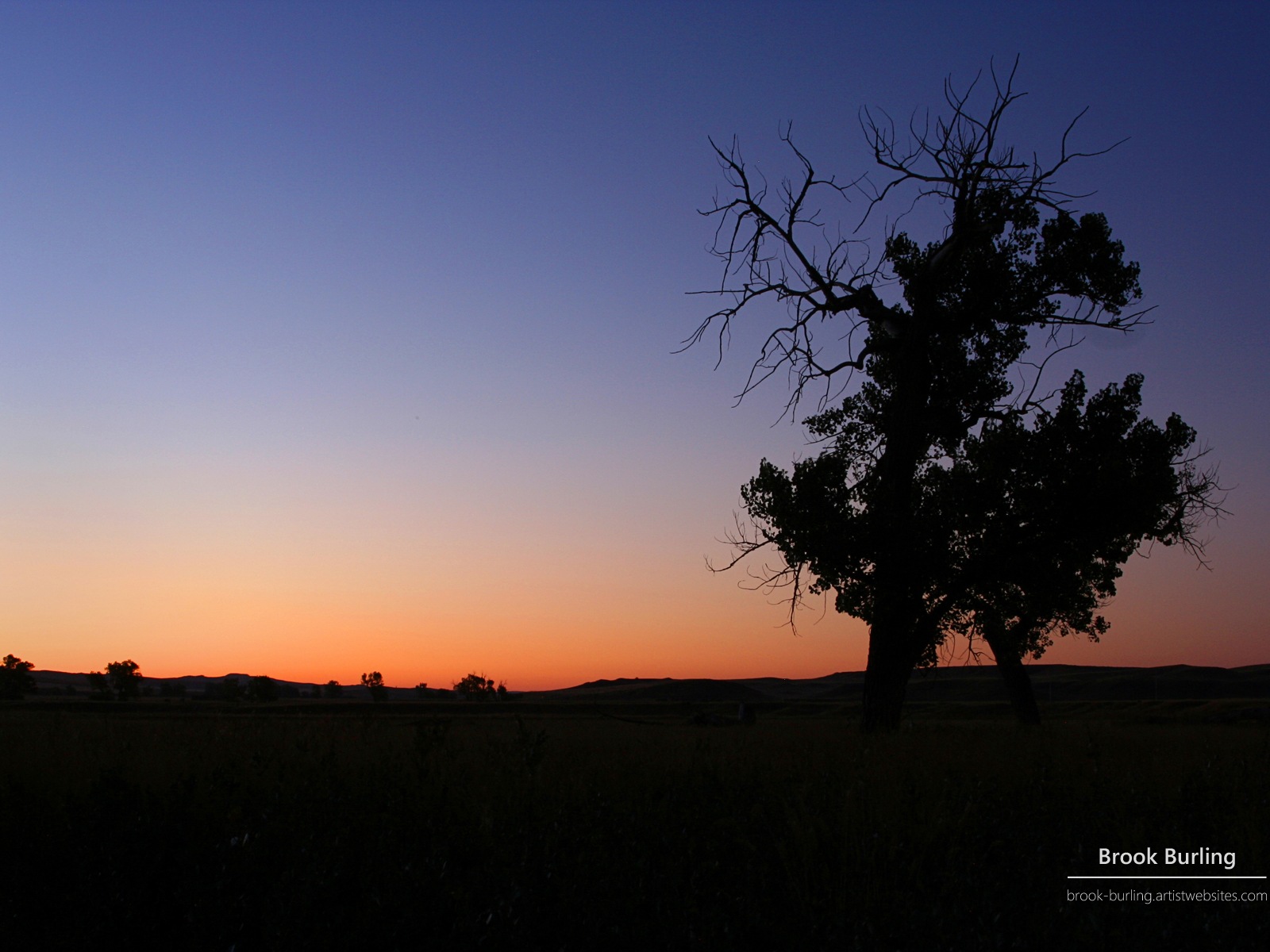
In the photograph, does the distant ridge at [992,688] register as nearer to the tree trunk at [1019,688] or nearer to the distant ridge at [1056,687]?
the distant ridge at [1056,687]

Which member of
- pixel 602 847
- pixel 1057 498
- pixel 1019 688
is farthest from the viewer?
pixel 1019 688

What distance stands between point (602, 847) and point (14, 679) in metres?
84.9

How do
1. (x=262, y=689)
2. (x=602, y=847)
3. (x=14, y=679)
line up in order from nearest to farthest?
(x=602, y=847)
(x=14, y=679)
(x=262, y=689)

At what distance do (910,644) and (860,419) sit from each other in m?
5.23

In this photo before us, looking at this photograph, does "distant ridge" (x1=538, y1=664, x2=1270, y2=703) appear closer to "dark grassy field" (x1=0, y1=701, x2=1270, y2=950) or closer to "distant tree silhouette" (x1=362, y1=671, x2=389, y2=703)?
"distant tree silhouette" (x1=362, y1=671, x2=389, y2=703)

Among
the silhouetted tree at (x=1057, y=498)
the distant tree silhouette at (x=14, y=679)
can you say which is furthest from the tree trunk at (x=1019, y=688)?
the distant tree silhouette at (x=14, y=679)

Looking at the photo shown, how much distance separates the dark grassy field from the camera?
482 cm

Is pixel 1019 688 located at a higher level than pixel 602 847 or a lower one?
higher

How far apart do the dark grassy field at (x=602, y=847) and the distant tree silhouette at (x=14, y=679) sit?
7492cm

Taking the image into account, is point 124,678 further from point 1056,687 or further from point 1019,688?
point 1056,687

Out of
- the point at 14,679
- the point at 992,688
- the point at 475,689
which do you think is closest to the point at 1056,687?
the point at 992,688

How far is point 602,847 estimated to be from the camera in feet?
20.2

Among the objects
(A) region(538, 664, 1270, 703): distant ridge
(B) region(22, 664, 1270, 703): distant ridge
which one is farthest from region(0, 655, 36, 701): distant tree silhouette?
(A) region(538, 664, 1270, 703): distant ridge

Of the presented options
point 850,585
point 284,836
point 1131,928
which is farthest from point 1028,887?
point 850,585
